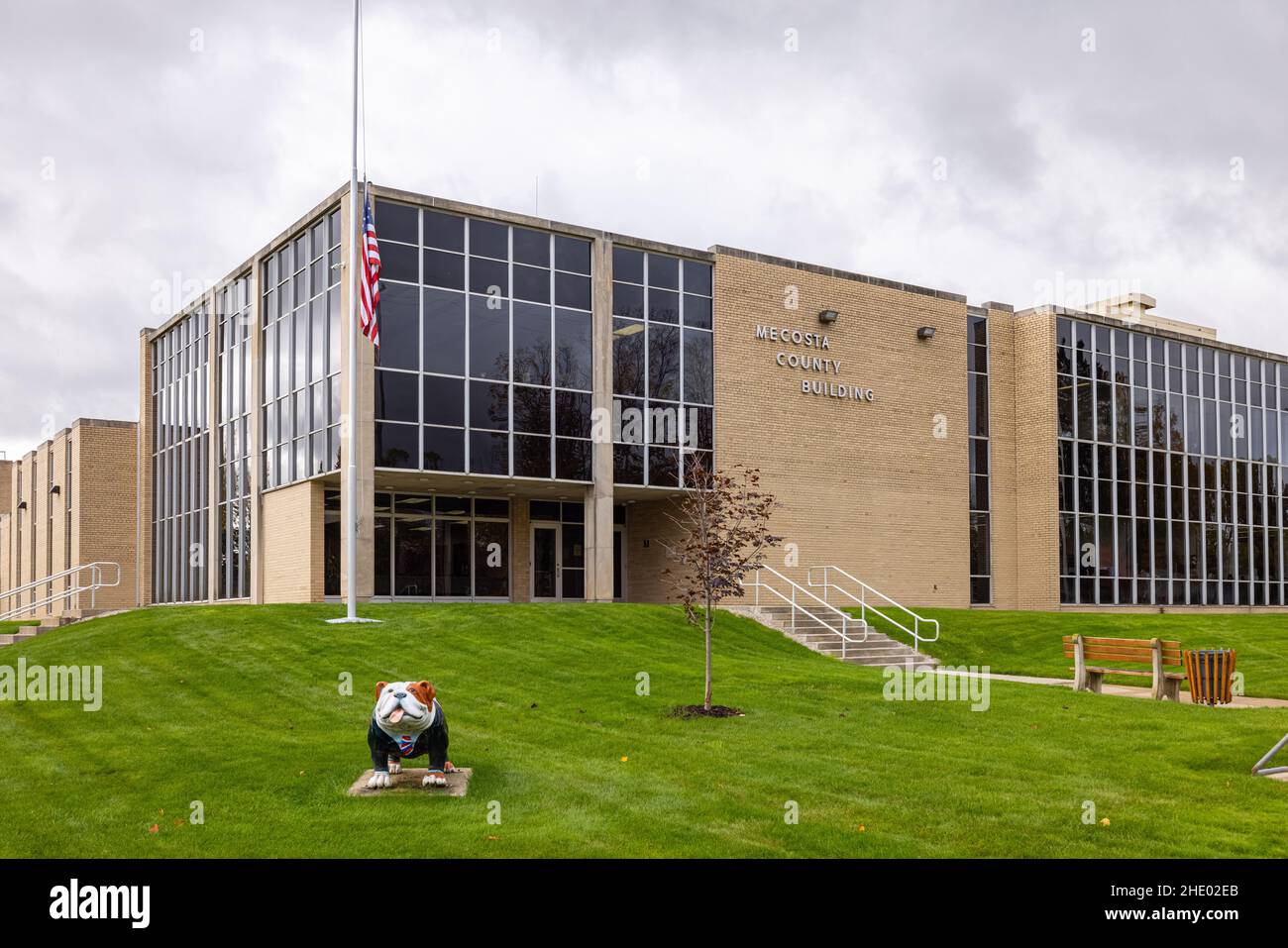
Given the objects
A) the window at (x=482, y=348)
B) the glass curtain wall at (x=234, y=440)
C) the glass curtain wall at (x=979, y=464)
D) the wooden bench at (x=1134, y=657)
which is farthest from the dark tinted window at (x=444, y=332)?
the glass curtain wall at (x=979, y=464)

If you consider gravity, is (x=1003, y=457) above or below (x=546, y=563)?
above

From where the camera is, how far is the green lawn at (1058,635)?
23453 millimetres

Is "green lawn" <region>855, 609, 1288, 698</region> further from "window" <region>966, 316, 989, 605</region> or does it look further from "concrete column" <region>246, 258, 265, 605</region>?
"concrete column" <region>246, 258, 265, 605</region>

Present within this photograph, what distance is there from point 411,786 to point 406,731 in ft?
1.70

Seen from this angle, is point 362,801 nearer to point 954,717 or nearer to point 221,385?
point 954,717

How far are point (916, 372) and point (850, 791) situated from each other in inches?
1001

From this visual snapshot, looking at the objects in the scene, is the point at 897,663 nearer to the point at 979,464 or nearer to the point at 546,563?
the point at 546,563

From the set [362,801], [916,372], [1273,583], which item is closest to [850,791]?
[362,801]

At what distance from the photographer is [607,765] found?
1080 cm

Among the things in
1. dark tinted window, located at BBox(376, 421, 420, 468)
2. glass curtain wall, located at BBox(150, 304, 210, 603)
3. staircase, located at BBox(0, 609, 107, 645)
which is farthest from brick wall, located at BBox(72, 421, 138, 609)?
dark tinted window, located at BBox(376, 421, 420, 468)

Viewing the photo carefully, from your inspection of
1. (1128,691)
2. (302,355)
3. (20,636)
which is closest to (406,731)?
(1128,691)

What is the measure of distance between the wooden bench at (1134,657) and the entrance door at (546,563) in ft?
48.8

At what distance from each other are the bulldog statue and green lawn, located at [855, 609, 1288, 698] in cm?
1458

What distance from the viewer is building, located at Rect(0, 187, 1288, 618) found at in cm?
2611
